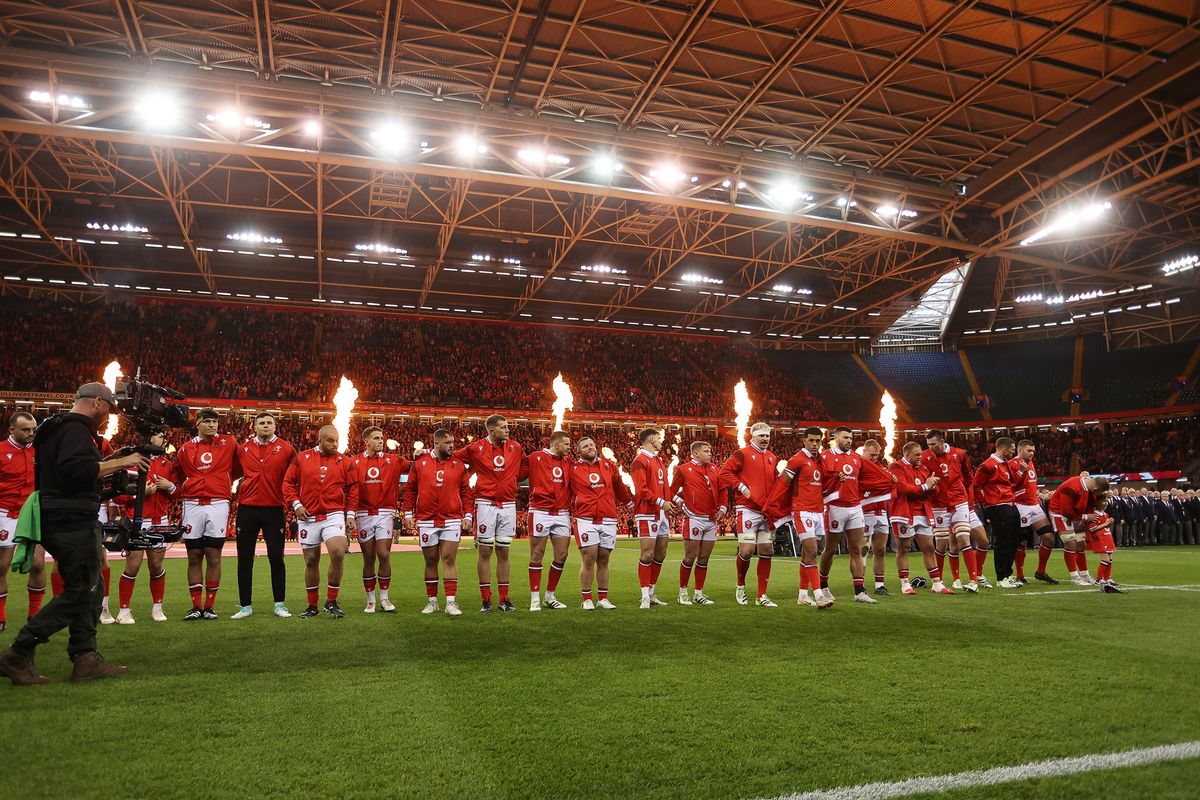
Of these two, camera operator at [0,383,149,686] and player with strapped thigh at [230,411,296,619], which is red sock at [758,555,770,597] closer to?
player with strapped thigh at [230,411,296,619]

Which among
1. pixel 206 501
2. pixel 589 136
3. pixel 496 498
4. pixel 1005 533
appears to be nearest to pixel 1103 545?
pixel 1005 533

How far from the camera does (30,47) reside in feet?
57.6

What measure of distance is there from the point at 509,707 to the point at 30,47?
20.7m

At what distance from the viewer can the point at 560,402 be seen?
1487 inches

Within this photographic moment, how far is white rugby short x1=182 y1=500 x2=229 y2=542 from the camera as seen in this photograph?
8578mm

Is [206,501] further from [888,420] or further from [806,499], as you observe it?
[888,420]

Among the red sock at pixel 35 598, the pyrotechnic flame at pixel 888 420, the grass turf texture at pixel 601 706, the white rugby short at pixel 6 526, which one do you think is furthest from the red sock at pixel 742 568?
the pyrotechnic flame at pixel 888 420

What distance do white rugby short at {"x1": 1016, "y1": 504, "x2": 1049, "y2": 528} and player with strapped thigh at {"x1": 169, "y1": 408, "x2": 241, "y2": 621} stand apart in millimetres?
11133

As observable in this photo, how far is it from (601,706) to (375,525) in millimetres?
5453

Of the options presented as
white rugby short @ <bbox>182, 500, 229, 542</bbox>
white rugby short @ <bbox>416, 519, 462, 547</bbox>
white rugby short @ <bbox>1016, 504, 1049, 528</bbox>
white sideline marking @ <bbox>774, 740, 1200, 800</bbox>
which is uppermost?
white rugby short @ <bbox>182, 500, 229, 542</bbox>

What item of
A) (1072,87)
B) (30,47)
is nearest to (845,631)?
(1072,87)

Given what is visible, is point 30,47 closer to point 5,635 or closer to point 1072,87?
point 5,635

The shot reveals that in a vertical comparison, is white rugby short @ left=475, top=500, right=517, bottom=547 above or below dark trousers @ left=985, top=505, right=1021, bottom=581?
above

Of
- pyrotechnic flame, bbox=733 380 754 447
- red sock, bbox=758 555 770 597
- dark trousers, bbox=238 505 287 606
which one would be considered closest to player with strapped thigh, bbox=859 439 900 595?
red sock, bbox=758 555 770 597
